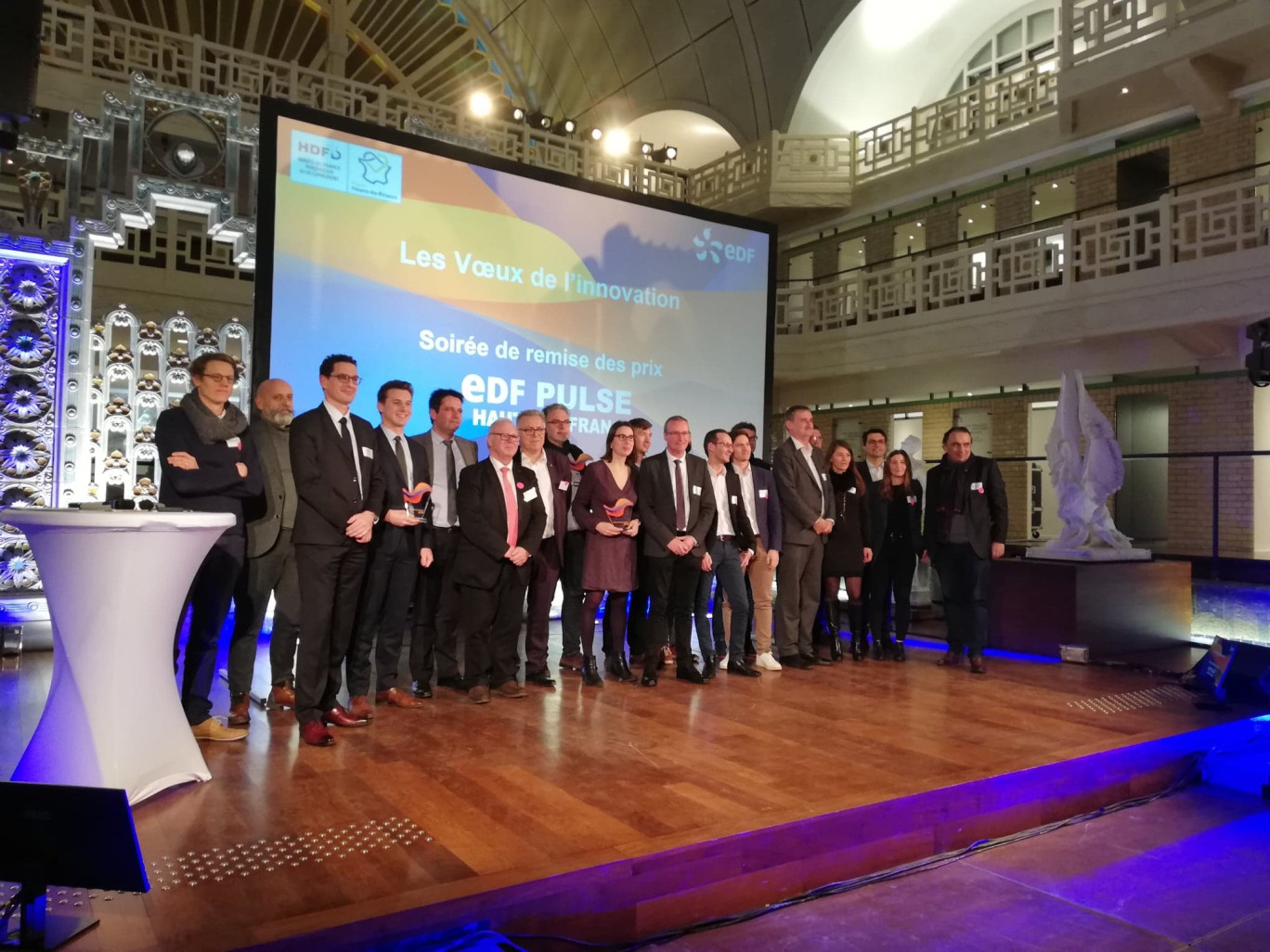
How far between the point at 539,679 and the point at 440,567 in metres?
0.74

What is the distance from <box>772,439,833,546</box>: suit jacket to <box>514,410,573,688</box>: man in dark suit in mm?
1299

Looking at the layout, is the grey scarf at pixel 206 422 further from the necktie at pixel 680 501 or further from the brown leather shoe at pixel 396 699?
the necktie at pixel 680 501

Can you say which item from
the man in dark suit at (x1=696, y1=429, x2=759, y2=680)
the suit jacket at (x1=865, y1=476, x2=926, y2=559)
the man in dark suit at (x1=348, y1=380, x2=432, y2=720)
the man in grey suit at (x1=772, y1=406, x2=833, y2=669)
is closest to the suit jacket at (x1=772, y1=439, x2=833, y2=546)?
the man in grey suit at (x1=772, y1=406, x2=833, y2=669)

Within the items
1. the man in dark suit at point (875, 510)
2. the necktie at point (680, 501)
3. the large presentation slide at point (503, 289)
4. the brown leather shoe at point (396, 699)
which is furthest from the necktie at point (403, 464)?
the man in dark suit at point (875, 510)

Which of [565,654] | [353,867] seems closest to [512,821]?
[353,867]

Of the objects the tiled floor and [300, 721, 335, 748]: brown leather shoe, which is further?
[300, 721, 335, 748]: brown leather shoe

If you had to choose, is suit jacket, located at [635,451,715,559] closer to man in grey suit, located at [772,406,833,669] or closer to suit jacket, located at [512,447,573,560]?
suit jacket, located at [512,447,573,560]

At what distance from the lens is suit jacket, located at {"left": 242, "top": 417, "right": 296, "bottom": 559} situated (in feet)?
12.3

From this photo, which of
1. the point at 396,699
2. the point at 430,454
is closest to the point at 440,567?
the point at 430,454

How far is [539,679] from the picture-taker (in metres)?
4.46

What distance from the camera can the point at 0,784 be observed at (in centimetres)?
174

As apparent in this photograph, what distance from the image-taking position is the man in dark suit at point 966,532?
16.9 ft

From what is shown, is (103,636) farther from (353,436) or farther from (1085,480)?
(1085,480)

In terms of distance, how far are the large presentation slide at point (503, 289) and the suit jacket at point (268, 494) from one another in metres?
→ 1.43
